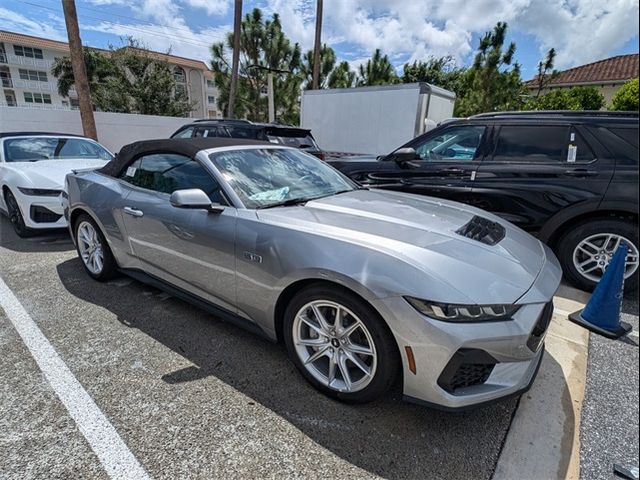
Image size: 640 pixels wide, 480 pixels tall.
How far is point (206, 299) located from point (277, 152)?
1.40 metres

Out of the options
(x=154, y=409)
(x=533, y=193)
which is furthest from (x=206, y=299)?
(x=533, y=193)

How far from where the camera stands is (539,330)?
185cm

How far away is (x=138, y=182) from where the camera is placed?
3.21m

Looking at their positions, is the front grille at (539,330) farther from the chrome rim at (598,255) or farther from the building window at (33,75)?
the building window at (33,75)

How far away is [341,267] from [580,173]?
3.16 meters

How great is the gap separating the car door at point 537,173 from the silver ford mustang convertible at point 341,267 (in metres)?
1.44

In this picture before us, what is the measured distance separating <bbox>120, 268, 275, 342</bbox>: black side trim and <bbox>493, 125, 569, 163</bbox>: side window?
133 inches

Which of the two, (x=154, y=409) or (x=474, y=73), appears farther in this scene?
(x=474, y=73)

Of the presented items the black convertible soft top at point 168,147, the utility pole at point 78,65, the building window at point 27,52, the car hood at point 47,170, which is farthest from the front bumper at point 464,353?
the building window at point 27,52

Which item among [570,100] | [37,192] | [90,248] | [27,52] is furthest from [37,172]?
[27,52]

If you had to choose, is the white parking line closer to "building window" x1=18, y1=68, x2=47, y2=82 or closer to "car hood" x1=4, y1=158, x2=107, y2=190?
"car hood" x1=4, y1=158, x2=107, y2=190

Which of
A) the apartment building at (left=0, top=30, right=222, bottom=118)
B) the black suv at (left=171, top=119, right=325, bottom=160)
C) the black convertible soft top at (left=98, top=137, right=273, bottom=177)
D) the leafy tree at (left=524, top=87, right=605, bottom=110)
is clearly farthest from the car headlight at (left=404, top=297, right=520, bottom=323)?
the apartment building at (left=0, top=30, right=222, bottom=118)

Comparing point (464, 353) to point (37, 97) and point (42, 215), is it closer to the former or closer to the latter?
point (42, 215)

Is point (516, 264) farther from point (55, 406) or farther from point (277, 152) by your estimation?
point (55, 406)
